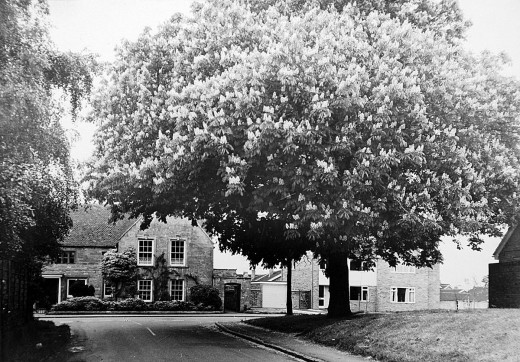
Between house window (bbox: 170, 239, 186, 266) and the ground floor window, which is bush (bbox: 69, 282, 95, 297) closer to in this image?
house window (bbox: 170, 239, 186, 266)

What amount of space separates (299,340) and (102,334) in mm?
9037

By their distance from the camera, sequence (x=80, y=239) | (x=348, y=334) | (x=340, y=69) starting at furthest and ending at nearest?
(x=80, y=239), (x=348, y=334), (x=340, y=69)

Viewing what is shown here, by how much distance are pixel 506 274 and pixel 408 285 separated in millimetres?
39052

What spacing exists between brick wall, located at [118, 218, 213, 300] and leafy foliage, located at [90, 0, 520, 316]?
31.3 m

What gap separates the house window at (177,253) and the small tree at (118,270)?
4.05 meters

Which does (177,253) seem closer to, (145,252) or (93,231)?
(145,252)

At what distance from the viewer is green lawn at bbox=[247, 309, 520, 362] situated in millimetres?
16453

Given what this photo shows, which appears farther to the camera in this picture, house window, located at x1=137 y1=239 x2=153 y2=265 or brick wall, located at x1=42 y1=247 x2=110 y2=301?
house window, located at x1=137 y1=239 x2=153 y2=265

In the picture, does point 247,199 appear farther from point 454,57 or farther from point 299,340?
point 454,57

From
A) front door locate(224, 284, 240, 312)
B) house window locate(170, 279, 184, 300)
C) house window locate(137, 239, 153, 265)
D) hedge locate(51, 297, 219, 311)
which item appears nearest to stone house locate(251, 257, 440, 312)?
front door locate(224, 284, 240, 312)

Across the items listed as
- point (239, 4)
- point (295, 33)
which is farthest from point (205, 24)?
point (295, 33)

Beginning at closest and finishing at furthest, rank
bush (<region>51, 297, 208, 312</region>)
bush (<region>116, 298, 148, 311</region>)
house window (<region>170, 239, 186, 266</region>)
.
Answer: bush (<region>51, 297, 208, 312</region>) → bush (<region>116, 298, 148, 311</region>) → house window (<region>170, 239, 186, 266</region>)

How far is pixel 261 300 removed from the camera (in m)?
75.8

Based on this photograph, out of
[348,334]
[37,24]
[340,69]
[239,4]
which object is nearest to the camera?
[37,24]
